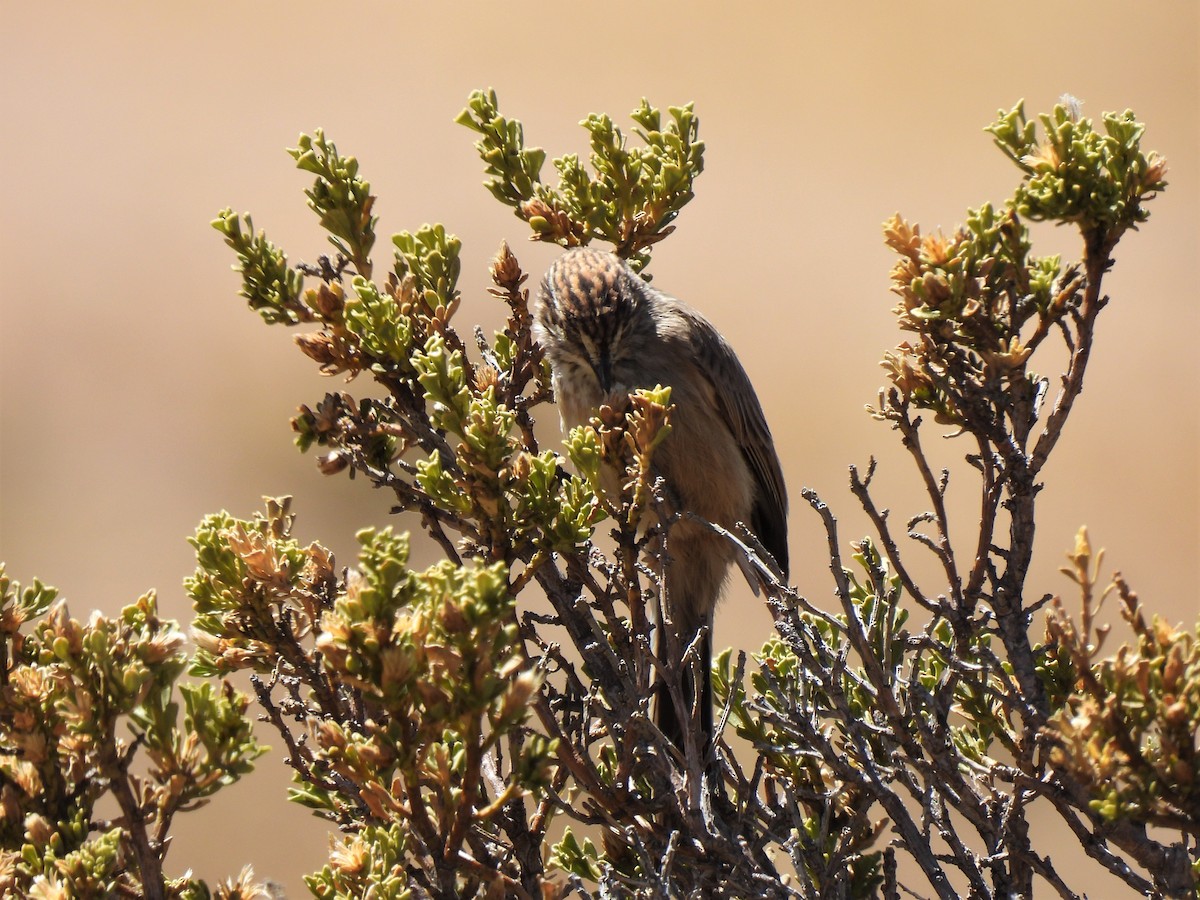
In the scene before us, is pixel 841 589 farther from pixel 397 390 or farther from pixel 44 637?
pixel 44 637

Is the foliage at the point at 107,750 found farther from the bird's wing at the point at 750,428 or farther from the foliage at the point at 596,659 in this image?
the bird's wing at the point at 750,428

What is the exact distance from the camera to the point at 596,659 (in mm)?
2611

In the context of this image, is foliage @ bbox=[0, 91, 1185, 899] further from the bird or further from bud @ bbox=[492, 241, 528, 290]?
the bird

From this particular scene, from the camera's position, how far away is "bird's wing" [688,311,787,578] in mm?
4375

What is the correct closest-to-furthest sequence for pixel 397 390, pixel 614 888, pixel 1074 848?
pixel 614 888 < pixel 397 390 < pixel 1074 848

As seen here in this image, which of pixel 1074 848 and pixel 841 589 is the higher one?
pixel 1074 848

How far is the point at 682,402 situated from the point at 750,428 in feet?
1.44

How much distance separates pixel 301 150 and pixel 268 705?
1.35m

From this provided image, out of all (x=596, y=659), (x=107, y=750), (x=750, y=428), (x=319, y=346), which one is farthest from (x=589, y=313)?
(x=107, y=750)

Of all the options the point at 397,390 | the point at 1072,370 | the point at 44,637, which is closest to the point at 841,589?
the point at 1072,370

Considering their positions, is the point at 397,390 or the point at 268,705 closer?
the point at 268,705

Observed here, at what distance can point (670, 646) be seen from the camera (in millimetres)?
2457

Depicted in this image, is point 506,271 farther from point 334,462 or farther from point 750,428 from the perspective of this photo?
point 750,428

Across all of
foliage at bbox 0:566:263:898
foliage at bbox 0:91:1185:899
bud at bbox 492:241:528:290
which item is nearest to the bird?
bud at bbox 492:241:528:290
